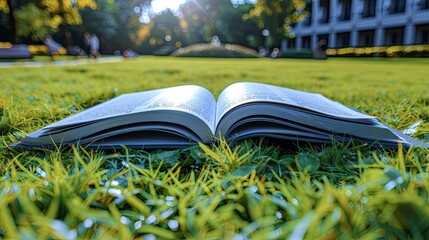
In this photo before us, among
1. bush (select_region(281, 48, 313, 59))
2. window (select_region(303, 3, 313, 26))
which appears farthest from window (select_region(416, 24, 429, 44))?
window (select_region(303, 3, 313, 26))

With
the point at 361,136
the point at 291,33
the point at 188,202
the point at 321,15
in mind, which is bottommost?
the point at 291,33

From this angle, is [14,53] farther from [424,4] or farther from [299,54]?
[424,4]

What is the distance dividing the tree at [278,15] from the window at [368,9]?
288 inches

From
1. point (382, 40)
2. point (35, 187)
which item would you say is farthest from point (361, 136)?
point (382, 40)

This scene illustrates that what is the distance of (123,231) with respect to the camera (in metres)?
0.61

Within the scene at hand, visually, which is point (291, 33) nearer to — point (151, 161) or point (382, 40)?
point (382, 40)

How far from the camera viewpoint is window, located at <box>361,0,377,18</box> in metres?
30.0

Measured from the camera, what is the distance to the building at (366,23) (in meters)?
27.1

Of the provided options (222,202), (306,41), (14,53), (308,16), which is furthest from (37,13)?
(306,41)

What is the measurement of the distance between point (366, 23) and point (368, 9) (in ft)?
4.28

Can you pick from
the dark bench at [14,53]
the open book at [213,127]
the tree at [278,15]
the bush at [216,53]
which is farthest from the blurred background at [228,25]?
the open book at [213,127]

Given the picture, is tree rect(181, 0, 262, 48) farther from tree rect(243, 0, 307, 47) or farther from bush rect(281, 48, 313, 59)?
bush rect(281, 48, 313, 59)

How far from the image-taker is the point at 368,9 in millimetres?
30422

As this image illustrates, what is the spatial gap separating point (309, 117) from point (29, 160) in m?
0.95
